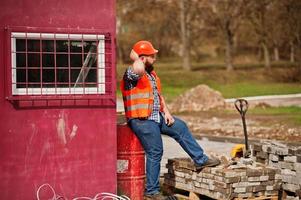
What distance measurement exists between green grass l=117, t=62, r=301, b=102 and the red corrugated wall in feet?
95.7

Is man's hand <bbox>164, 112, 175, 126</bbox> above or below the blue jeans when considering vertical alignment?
above

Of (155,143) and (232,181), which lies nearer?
(232,181)

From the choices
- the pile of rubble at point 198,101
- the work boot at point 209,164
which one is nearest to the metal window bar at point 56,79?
the work boot at point 209,164

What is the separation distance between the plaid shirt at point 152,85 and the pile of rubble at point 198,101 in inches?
732

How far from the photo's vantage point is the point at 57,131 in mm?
8039

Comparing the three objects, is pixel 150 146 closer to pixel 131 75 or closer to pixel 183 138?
pixel 183 138

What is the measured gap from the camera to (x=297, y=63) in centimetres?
4709

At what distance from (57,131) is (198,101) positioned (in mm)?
20089

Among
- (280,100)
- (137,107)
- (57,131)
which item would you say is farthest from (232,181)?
(280,100)

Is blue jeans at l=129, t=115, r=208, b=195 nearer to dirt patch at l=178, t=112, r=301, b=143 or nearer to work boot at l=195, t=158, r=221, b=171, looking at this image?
work boot at l=195, t=158, r=221, b=171

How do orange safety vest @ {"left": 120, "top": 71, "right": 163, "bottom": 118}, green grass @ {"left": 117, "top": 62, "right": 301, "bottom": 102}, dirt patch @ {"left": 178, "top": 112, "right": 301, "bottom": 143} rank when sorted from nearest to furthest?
orange safety vest @ {"left": 120, "top": 71, "right": 163, "bottom": 118} < dirt patch @ {"left": 178, "top": 112, "right": 301, "bottom": 143} < green grass @ {"left": 117, "top": 62, "right": 301, "bottom": 102}

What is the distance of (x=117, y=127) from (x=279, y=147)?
2156 mm

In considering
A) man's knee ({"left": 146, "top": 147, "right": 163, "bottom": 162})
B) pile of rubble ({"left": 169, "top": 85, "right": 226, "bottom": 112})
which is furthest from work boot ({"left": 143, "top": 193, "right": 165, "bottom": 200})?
pile of rubble ({"left": 169, "top": 85, "right": 226, "bottom": 112})

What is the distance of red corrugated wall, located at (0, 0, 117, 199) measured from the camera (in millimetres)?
7820
